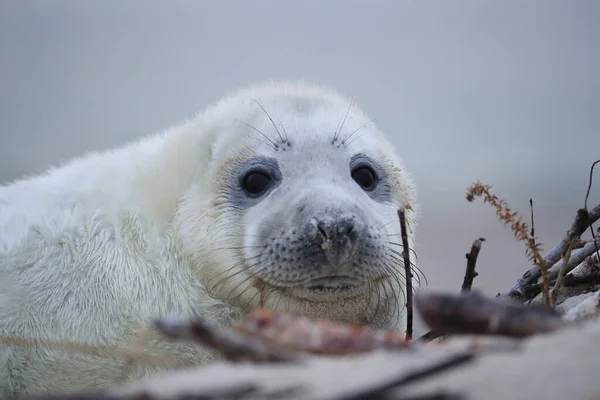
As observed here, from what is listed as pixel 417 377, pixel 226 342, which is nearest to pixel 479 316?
pixel 417 377

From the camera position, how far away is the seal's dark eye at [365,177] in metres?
2.06

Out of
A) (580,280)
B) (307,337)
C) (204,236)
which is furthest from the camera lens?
(204,236)

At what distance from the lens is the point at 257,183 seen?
1.99 m

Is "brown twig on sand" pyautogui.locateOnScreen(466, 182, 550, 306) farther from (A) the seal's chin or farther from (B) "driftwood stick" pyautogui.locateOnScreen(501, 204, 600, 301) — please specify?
(A) the seal's chin

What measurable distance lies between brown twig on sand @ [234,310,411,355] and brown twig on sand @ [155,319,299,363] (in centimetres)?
3

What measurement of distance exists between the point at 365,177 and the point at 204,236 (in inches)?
18.6

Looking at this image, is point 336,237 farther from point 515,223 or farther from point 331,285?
point 515,223

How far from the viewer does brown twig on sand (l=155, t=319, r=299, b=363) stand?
31.5 inches

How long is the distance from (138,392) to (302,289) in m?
1.01

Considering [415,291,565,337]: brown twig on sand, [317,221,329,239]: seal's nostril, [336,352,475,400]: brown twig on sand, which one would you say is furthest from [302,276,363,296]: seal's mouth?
[336,352,475,400]: brown twig on sand

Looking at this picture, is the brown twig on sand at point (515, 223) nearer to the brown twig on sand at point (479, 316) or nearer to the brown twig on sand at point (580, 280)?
the brown twig on sand at point (580, 280)

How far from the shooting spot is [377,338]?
94cm

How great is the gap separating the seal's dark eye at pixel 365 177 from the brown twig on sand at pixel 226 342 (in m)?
1.23

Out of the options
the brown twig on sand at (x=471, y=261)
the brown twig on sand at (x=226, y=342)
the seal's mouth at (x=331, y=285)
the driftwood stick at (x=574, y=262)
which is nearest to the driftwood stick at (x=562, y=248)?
the driftwood stick at (x=574, y=262)
